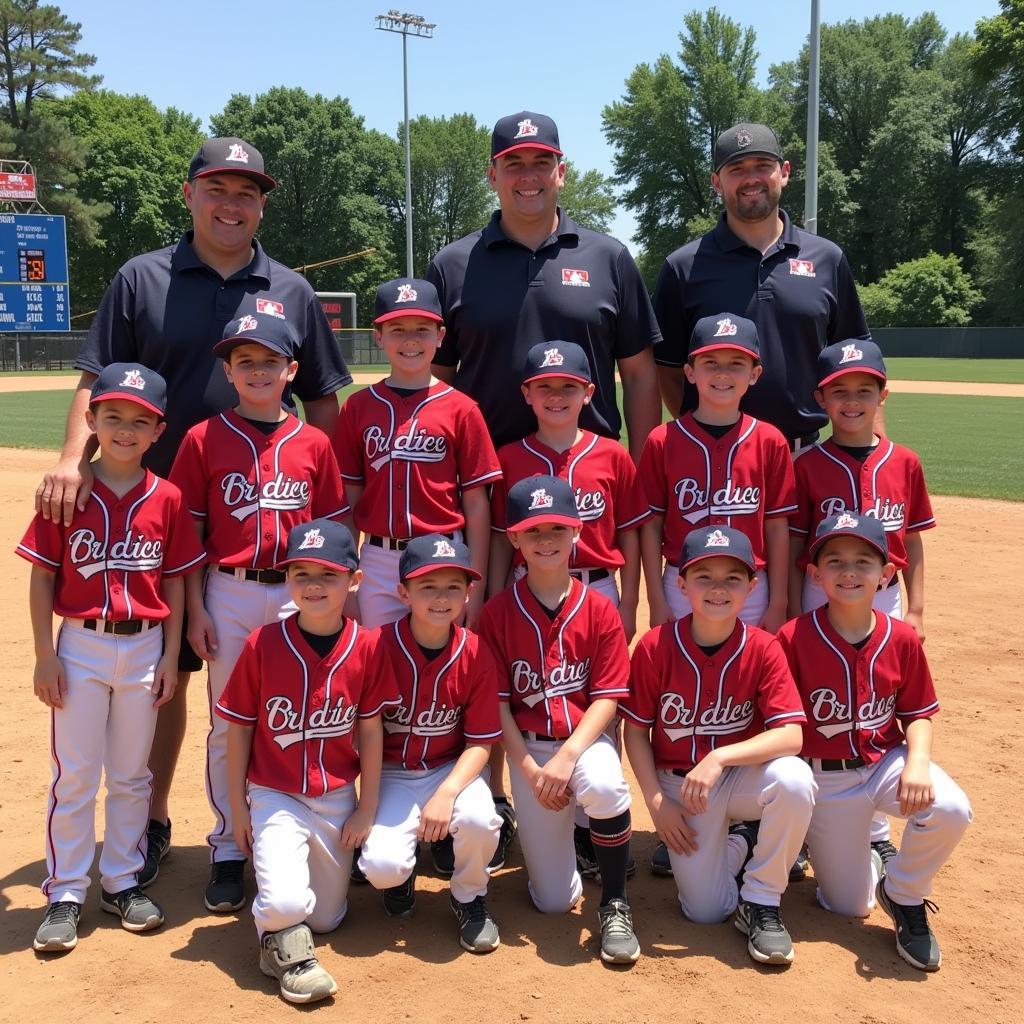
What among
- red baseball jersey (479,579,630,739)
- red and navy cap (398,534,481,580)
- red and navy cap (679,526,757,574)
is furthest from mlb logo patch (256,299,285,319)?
red and navy cap (679,526,757,574)

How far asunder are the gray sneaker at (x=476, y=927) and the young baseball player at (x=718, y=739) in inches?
23.5

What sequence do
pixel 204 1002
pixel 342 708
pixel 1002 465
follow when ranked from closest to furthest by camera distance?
1. pixel 204 1002
2. pixel 342 708
3. pixel 1002 465

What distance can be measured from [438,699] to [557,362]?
3.88ft

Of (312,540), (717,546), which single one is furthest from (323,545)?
(717,546)

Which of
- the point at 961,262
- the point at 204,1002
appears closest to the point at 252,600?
the point at 204,1002

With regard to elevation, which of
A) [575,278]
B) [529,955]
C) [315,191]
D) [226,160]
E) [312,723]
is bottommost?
[529,955]

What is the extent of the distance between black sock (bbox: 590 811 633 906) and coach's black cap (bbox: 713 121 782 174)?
241 centimetres

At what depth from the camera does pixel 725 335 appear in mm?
3514

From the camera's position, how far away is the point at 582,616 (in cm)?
339

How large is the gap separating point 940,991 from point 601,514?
5.72 ft

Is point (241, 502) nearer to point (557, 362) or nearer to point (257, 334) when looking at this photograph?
point (257, 334)

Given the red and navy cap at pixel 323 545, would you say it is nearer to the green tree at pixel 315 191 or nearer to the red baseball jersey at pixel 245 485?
the red baseball jersey at pixel 245 485

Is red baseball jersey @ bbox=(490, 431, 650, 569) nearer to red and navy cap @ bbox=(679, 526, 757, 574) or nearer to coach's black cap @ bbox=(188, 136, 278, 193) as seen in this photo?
red and navy cap @ bbox=(679, 526, 757, 574)

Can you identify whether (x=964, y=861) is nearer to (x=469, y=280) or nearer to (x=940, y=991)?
(x=940, y=991)
